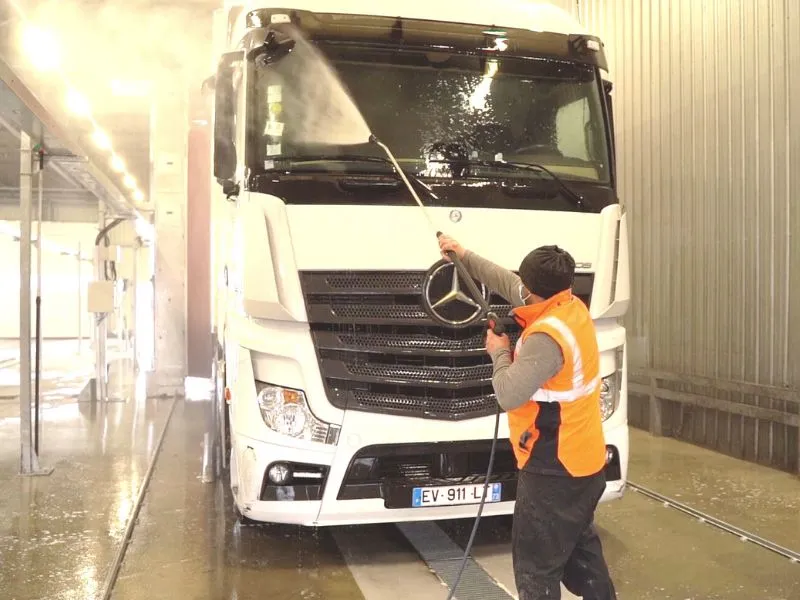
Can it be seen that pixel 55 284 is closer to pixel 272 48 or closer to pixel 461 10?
pixel 272 48

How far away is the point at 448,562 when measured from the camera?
374 centimetres

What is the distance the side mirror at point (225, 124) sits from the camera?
3.66m

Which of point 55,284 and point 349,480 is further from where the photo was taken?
point 55,284

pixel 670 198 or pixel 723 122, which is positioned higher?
Answer: pixel 723 122

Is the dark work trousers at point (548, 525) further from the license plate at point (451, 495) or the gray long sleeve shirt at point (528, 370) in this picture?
the license plate at point (451, 495)

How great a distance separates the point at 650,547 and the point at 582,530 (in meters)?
1.67

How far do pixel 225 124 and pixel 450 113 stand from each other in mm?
1146

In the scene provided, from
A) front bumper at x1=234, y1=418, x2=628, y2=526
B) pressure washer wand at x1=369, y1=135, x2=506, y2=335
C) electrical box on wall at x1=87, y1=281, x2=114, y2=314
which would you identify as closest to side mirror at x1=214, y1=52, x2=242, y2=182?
pressure washer wand at x1=369, y1=135, x2=506, y2=335

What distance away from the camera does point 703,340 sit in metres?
6.39

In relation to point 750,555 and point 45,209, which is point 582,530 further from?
point 45,209

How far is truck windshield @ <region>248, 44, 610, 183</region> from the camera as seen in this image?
3424 mm

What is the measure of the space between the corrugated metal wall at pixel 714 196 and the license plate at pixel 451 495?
10.6 ft

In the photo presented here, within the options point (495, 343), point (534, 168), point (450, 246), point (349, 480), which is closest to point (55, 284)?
point (349, 480)

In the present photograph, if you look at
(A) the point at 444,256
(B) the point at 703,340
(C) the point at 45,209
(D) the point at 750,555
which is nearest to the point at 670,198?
(B) the point at 703,340
